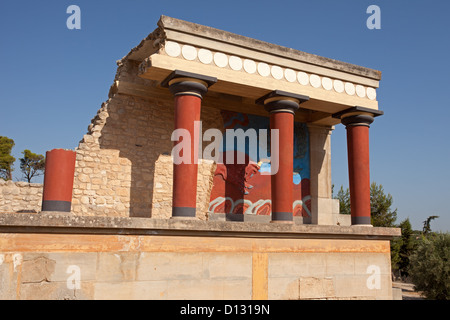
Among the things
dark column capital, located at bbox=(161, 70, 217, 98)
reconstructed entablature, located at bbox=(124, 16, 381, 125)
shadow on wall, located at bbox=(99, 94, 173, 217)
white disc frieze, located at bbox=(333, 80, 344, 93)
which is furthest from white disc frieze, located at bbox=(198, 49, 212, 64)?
white disc frieze, located at bbox=(333, 80, 344, 93)

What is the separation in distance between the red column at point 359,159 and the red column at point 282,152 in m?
1.70

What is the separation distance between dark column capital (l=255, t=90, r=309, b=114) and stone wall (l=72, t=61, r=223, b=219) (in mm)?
2340

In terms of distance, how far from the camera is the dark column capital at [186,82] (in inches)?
315

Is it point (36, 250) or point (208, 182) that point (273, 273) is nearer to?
point (36, 250)

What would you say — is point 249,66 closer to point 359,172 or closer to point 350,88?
point 350,88

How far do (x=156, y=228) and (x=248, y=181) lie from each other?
5298 mm

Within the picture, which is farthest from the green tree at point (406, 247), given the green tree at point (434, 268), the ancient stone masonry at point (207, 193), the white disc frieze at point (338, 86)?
the white disc frieze at point (338, 86)

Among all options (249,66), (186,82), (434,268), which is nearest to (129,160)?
(186,82)

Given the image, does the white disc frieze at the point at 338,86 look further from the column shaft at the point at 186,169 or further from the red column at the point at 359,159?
the column shaft at the point at 186,169

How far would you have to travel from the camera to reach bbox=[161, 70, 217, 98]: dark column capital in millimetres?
7992

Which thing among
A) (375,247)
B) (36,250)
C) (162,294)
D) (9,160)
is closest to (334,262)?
(375,247)

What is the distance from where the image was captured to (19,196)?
8.45 m

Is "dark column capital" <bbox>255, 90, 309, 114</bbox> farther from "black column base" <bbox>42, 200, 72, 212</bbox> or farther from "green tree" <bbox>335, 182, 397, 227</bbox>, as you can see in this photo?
"green tree" <bbox>335, 182, 397, 227</bbox>

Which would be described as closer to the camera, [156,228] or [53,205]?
[156,228]
